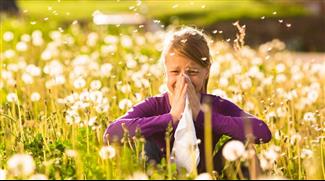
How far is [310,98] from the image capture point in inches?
250

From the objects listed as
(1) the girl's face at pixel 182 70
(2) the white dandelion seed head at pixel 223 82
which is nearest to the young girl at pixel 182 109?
(1) the girl's face at pixel 182 70

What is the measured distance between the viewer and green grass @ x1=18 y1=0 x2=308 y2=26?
23.7m

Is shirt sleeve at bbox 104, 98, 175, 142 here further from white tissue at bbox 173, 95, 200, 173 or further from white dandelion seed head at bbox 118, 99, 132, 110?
white dandelion seed head at bbox 118, 99, 132, 110

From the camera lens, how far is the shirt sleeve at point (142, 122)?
416 centimetres

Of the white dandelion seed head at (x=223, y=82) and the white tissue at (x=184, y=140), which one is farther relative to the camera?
the white dandelion seed head at (x=223, y=82)

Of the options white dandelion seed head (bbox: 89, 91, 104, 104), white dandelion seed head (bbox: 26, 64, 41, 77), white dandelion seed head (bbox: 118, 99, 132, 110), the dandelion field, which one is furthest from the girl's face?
white dandelion seed head (bbox: 26, 64, 41, 77)

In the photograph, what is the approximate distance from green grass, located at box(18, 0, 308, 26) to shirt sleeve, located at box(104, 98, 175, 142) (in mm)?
17492

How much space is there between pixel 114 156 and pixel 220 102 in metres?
0.93

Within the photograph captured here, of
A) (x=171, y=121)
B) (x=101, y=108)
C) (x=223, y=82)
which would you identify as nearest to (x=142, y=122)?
(x=171, y=121)

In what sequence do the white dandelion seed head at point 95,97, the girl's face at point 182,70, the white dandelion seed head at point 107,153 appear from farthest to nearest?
the white dandelion seed head at point 95,97 < the girl's face at point 182,70 < the white dandelion seed head at point 107,153

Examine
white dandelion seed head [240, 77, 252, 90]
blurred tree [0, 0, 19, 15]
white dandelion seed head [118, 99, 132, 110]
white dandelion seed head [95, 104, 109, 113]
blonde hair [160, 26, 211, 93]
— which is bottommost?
white dandelion seed head [95, 104, 109, 113]

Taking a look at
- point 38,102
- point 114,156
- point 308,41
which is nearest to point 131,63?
point 38,102

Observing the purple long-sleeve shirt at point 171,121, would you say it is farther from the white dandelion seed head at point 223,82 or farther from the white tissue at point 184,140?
the white dandelion seed head at point 223,82

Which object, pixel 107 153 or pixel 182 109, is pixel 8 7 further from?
pixel 107 153
